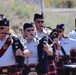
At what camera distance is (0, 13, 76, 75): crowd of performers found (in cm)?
686

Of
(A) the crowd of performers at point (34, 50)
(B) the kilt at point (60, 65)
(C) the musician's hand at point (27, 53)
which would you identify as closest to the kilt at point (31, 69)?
(A) the crowd of performers at point (34, 50)

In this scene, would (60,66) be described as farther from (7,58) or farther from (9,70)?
(7,58)

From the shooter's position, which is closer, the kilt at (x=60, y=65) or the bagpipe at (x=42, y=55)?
the bagpipe at (x=42, y=55)

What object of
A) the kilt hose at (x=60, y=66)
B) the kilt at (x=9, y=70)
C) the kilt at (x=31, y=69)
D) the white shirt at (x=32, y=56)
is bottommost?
the kilt hose at (x=60, y=66)

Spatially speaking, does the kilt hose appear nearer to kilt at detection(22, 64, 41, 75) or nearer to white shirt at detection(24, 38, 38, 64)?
kilt at detection(22, 64, 41, 75)

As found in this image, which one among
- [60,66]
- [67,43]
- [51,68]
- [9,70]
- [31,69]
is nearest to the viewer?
[9,70]

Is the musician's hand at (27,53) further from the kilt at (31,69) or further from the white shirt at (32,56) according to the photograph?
the kilt at (31,69)

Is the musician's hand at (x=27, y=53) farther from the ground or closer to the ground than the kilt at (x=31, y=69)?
farther from the ground

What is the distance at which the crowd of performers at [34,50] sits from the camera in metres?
6.86

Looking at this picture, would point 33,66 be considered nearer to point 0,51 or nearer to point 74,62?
point 0,51

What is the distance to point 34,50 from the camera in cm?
732

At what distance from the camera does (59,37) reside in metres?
8.41

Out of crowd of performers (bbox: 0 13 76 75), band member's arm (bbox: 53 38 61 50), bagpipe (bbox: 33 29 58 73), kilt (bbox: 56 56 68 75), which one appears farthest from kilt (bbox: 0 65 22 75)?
kilt (bbox: 56 56 68 75)

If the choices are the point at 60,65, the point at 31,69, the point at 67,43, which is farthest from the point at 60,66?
the point at 31,69
